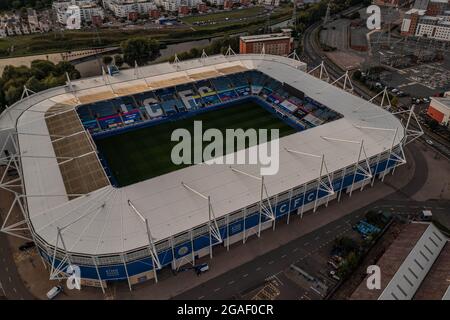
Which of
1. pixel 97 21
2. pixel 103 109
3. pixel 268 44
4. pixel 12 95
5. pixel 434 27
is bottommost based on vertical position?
pixel 103 109

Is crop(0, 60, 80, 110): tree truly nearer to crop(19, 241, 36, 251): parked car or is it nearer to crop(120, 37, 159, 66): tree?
crop(120, 37, 159, 66): tree

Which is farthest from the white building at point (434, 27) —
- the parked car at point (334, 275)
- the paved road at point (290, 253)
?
the parked car at point (334, 275)

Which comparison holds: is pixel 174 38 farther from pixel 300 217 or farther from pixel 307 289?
pixel 307 289

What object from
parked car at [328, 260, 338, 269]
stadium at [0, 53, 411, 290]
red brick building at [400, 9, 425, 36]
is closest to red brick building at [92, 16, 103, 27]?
stadium at [0, 53, 411, 290]

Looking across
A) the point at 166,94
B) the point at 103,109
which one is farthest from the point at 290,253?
the point at 103,109

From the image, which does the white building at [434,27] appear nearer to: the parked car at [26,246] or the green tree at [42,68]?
the green tree at [42,68]

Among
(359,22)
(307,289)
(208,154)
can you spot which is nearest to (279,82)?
(208,154)

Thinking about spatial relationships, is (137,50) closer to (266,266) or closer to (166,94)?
(166,94)
